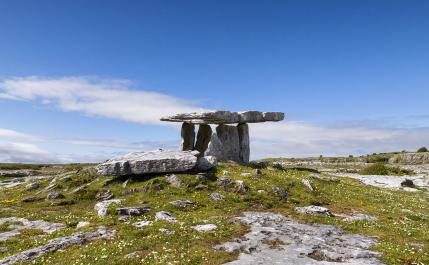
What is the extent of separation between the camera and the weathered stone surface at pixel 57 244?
22250 millimetres

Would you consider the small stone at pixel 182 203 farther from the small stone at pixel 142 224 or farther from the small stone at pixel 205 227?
the small stone at pixel 205 227

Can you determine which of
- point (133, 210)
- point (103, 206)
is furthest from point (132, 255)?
point (103, 206)

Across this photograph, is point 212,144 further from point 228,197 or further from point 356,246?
point 356,246

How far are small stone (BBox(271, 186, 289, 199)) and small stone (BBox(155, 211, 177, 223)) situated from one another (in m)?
11.2

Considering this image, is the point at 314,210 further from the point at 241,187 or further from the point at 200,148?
the point at 200,148

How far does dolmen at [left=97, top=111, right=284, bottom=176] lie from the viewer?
1678 inches

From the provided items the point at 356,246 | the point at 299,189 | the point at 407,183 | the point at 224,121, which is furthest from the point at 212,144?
the point at 356,246

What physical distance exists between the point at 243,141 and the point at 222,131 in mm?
3687

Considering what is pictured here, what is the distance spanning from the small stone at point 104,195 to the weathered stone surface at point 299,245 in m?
14.4

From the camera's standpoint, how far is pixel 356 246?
2438 centimetres

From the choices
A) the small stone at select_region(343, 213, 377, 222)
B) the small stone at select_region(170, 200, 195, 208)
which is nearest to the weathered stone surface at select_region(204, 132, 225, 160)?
the small stone at select_region(170, 200, 195, 208)

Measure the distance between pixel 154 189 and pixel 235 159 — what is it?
21.9 metres

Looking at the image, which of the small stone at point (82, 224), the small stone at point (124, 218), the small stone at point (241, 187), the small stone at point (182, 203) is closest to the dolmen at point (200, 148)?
the small stone at point (241, 187)

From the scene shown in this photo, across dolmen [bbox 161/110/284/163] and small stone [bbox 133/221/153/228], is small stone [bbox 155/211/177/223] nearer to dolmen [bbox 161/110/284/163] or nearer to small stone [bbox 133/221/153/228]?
small stone [bbox 133/221/153/228]
